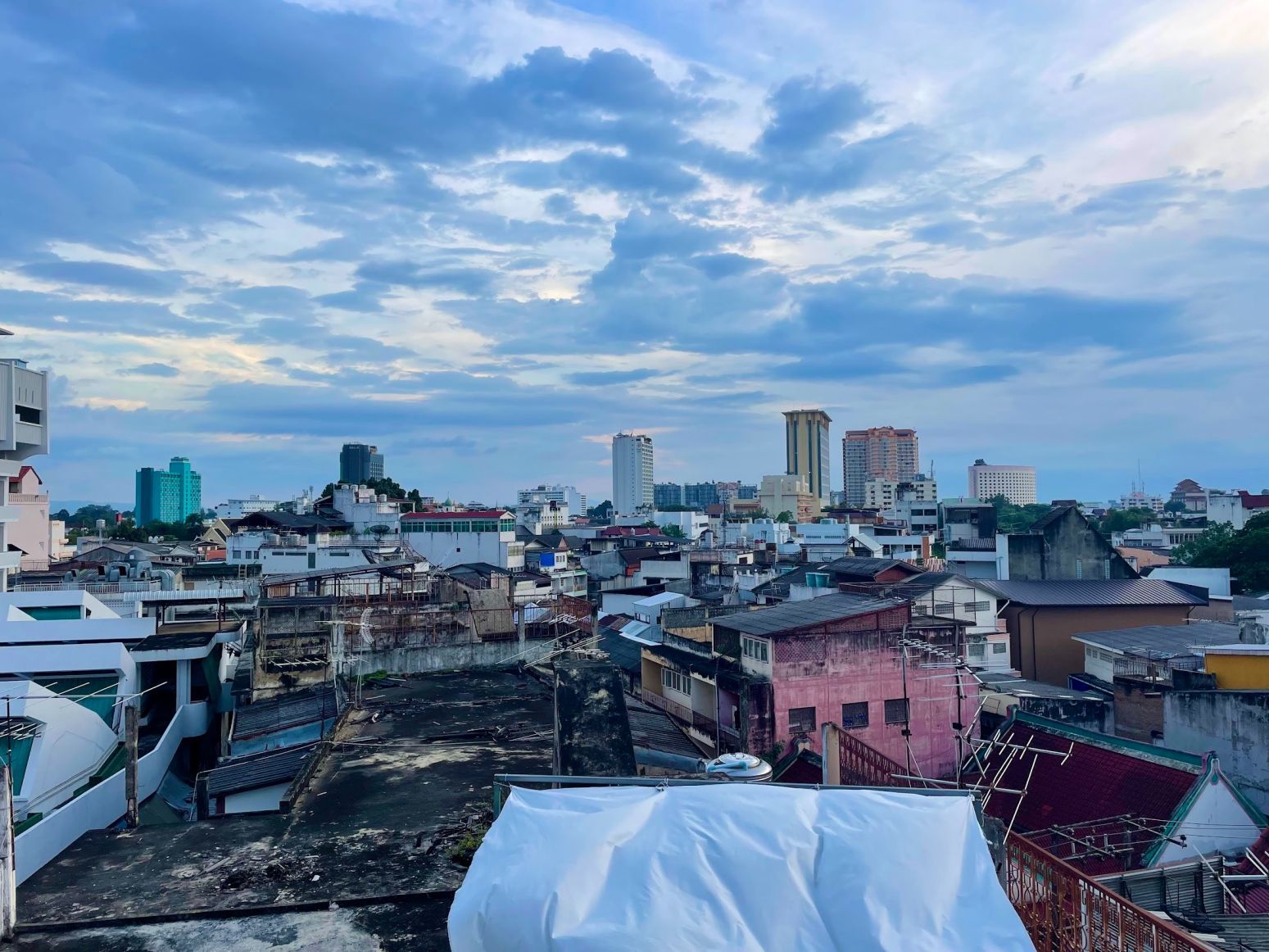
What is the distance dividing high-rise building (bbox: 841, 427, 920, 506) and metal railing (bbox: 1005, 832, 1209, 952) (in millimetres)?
153354

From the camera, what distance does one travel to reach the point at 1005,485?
17088 centimetres

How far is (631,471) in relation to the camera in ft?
521

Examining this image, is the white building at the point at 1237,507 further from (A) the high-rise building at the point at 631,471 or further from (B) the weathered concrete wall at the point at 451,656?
(A) the high-rise building at the point at 631,471

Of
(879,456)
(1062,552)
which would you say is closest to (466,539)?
(1062,552)

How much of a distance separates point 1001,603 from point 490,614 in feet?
54.5

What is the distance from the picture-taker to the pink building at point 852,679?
17531mm

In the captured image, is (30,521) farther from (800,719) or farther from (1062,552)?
(1062,552)

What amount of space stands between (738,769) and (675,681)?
12044 millimetres

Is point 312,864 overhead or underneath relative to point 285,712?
overhead

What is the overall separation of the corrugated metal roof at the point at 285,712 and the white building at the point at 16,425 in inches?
512

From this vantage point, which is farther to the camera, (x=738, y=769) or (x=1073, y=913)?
(x=738, y=769)

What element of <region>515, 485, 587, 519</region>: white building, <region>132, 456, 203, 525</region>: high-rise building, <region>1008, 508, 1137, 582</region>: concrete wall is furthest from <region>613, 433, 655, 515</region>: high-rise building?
<region>1008, 508, 1137, 582</region>: concrete wall

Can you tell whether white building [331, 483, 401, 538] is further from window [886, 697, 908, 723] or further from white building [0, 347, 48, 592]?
window [886, 697, 908, 723]

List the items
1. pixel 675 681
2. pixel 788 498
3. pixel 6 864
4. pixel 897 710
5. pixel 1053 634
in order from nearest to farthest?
1. pixel 6 864
2. pixel 897 710
3. pixel 675 681
4. pixel 1053 634
5. pixel 788 498
